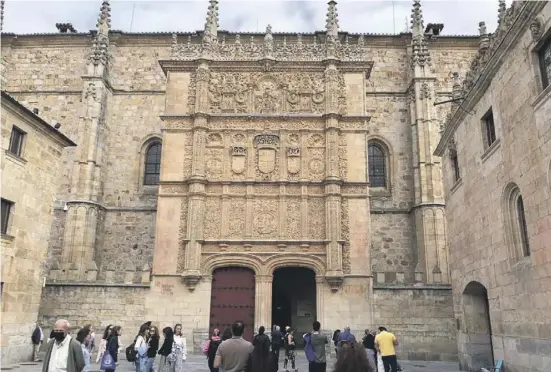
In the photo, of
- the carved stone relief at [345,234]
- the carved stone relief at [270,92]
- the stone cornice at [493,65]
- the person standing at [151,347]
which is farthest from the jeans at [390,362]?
the carved stone relief at [270,92]

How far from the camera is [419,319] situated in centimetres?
1892

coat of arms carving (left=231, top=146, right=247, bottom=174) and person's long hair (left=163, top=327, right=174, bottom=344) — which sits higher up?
coat of arms carving (left=231, top=146, right=247, bottom=174)

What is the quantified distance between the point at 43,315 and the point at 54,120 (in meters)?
13.9

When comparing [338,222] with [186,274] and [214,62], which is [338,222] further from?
[214,62]

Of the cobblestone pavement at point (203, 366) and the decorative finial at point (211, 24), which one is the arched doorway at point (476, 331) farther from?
the decorative finial at point (211, 24)

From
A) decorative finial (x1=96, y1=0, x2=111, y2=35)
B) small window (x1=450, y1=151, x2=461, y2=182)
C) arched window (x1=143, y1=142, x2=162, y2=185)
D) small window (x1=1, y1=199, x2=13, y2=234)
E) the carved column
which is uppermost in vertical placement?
decorative finial (x1=96, y1=0, x2=111, y2=35)

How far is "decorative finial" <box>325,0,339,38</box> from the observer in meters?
23.4

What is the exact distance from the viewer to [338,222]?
20250 millimetres

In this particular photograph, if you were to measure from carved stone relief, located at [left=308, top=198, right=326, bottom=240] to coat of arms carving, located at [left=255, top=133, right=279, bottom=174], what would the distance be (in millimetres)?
2372

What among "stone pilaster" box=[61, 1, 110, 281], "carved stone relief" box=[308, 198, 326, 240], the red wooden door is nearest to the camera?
the red wooden door

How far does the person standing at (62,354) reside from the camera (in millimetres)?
6305

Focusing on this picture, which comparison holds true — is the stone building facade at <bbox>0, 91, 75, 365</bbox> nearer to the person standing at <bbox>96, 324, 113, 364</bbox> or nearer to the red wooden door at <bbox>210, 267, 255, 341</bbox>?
the person standing at <bbox>96, 324, 113, 364</bbox>

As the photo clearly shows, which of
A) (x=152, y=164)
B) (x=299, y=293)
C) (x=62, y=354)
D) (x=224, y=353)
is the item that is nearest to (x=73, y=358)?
(x=62, y=354)

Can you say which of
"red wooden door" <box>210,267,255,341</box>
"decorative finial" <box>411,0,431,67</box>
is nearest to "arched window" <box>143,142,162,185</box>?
"red wooden door" <box>210,267,255,341</box>
